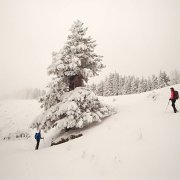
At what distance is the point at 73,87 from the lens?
17.0m

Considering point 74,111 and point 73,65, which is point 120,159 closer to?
point 74,111

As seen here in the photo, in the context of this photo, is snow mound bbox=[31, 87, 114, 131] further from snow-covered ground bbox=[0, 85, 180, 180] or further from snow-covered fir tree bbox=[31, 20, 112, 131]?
snow-covered ground bbox=[0, 85, 180, 180]

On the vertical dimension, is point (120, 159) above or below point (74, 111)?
below

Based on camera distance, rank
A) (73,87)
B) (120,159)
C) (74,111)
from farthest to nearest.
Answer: (73,87)
(74,111)
(120,159)

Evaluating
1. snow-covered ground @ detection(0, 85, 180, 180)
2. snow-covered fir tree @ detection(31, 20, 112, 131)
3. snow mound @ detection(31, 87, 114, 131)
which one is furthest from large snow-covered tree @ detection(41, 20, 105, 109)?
snow-covered ground @ detection(0, 85, 180, 180)

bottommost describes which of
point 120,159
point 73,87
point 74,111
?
point 120,159

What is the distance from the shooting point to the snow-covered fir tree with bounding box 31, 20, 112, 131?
1405cm

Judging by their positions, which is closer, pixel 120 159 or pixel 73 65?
pixel 120 159

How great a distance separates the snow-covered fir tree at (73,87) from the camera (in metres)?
14.0

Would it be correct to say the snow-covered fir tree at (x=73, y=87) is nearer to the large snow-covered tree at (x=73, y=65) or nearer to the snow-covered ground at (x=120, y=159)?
the large snow-covered tree at (x=73, y=65)

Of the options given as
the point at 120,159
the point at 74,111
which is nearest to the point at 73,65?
the point at 74,111

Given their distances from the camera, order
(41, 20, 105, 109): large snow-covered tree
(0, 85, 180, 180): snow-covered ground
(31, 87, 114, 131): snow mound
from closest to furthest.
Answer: (0, 85, 180, 180): snow-covered ground
(31, 87, 114, 131): snow mound
(41, 20, 105, 109): large snow-covered tree

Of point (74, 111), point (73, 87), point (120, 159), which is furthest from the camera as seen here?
point (73, 87)

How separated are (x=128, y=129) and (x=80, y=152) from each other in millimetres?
3401
